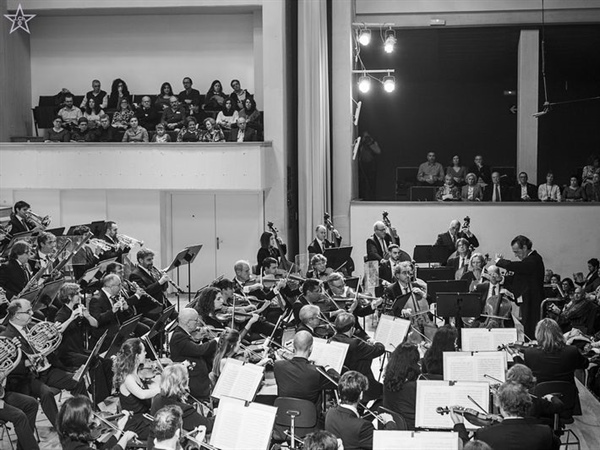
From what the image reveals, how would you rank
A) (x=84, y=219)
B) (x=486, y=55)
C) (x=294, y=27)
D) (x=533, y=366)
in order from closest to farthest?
(x=533, y=366)
(x=84, y=219)
(x=294, y=27)
(x=486, y=55)

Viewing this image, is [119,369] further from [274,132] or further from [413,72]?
[413,72]

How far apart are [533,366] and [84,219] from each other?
1227 centimetres

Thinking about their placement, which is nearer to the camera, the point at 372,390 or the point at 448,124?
the point at 372,390

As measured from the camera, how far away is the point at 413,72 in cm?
2494

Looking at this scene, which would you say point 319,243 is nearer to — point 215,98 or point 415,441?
point 215,98

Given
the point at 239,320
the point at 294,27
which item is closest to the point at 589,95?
the point at 294,27

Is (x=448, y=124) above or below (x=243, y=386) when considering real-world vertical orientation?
above

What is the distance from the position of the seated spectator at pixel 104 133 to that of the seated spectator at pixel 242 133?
8.17 ft

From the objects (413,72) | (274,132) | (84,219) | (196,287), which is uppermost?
(413,72)

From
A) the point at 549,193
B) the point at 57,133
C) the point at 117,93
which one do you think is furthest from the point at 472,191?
the point at 57,133

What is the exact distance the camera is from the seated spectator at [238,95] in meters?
19.7

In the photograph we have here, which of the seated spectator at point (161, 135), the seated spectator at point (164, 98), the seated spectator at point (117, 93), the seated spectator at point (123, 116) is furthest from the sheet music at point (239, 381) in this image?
the seated spectator at point (117, 93)

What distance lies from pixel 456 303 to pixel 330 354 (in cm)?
253

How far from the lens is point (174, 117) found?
1938cm
